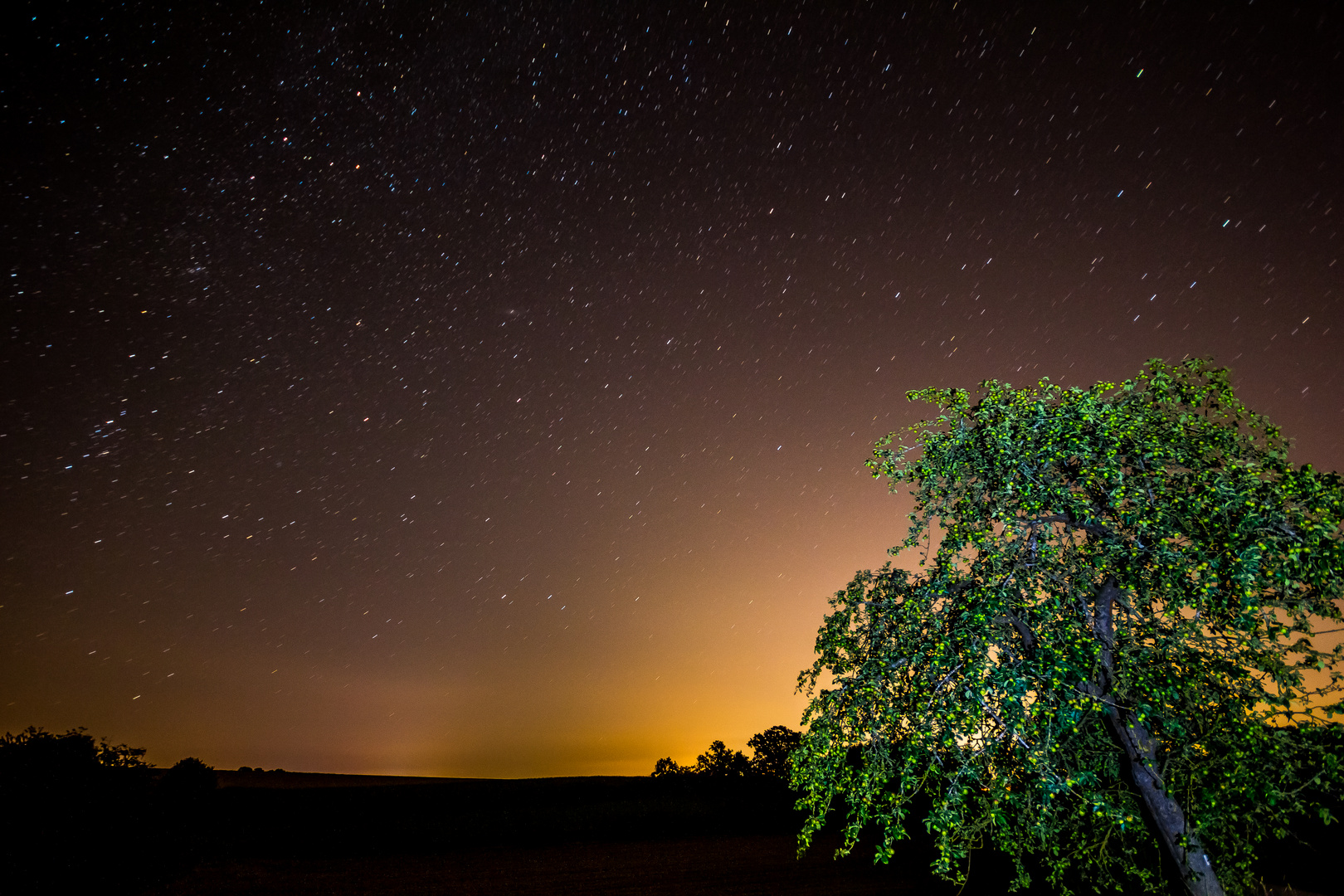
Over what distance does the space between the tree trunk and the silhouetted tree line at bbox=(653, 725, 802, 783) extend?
56.2 metres

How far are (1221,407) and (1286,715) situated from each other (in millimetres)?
4862

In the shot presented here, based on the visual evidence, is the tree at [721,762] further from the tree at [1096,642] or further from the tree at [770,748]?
the tree at [1096,642]

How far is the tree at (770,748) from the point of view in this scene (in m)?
60.3

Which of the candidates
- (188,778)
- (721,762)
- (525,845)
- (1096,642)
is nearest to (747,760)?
(721,762)

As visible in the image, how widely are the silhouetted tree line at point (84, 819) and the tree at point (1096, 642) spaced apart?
21.1 metres

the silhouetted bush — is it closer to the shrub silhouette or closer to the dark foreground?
the dark foreground

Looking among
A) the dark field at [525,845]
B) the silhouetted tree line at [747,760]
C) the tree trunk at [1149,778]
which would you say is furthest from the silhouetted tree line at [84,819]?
the silhouetted tree line at [747,760]

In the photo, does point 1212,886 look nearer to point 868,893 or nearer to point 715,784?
point 868,893

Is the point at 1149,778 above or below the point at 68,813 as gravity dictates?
above

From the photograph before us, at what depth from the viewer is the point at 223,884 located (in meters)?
27.8

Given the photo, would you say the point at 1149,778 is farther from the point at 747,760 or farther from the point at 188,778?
the point at 747,760

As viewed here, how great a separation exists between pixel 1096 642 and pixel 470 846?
41978mm

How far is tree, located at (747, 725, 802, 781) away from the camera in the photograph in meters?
60.3

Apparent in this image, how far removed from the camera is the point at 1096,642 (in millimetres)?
7582
